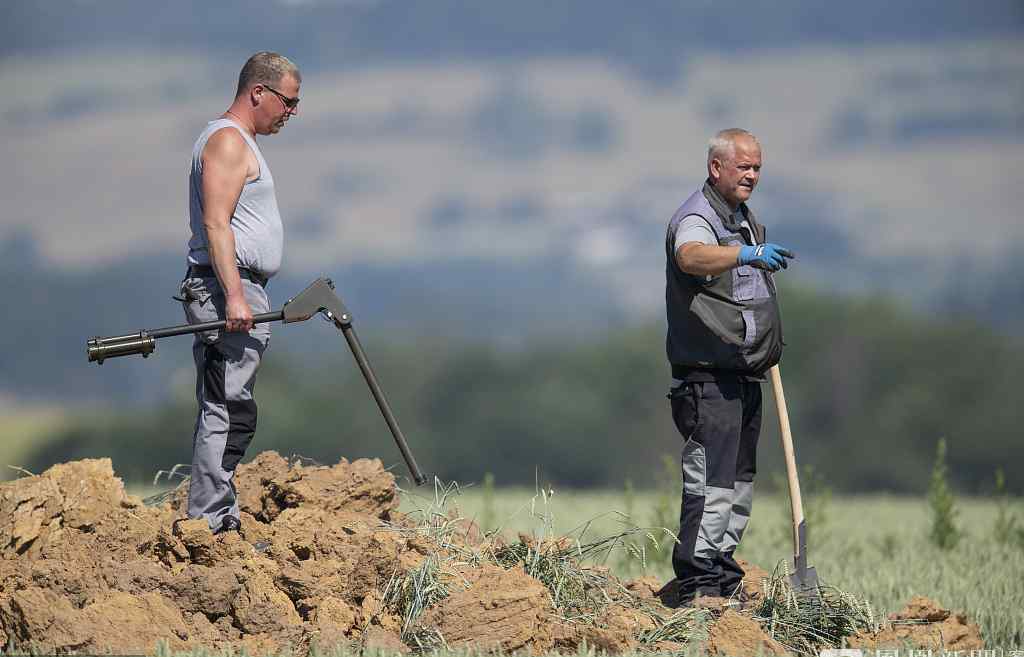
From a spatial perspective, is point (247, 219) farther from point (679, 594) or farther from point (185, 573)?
point (679, 594)

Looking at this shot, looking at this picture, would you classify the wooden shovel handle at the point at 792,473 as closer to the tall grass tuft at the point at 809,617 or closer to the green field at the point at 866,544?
the tall grass tuft at the point at 809,617

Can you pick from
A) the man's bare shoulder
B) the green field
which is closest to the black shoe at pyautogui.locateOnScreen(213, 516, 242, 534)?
the green field

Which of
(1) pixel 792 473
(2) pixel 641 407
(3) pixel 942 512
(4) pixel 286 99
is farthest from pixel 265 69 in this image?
(2) pixel 641 407

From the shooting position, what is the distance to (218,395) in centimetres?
635

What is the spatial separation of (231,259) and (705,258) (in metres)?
2.07

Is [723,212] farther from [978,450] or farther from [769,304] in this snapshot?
[978,450]

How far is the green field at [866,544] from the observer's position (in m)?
7.16

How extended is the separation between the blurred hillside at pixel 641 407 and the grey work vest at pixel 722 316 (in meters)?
31.4

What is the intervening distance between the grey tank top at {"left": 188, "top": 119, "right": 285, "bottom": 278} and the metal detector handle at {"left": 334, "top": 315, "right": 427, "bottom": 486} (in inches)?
17.2

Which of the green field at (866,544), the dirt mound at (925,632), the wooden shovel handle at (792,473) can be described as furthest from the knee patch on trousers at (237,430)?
the dirt mound at (925,632)

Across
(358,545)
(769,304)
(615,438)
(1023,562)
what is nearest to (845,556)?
(1023,562)

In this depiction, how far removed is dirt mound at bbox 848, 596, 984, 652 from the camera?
5711 millimetres

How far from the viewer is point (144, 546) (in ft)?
20.4

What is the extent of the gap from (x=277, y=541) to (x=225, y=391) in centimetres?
73
